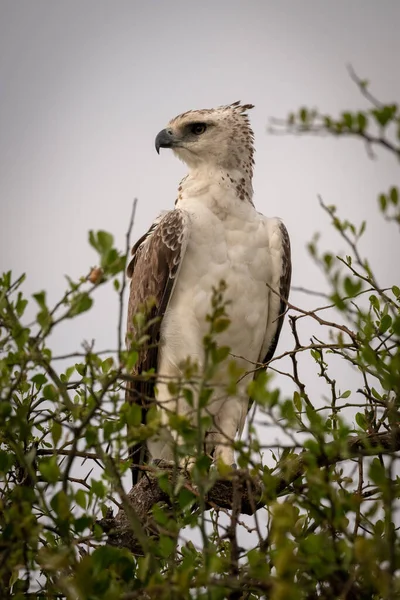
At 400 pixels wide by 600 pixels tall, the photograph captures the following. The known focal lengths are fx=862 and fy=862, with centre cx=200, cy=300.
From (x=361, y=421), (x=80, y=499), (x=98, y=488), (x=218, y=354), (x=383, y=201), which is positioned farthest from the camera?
(x=361, y=421)

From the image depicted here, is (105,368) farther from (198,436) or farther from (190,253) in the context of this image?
(190,253)

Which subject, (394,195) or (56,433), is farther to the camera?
(56,433)

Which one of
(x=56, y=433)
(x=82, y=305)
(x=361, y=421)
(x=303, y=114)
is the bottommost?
(x=56, y=433)

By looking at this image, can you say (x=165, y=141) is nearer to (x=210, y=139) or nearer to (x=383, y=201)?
(x=210, y=139)

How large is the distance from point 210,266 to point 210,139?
3.58ft

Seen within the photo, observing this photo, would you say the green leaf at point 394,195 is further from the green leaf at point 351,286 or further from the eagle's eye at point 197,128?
the eagle's eye at point 197,128

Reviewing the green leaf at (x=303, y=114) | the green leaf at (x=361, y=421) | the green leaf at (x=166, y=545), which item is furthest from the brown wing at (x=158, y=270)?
the green leaf at (x=303, y=114)

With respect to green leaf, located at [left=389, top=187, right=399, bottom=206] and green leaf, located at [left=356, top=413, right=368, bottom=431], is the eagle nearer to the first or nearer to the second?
green leaf, located at [left=356, top=413, right=368, bottom=431]

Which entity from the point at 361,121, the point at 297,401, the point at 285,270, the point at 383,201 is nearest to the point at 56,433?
the point at 383,201

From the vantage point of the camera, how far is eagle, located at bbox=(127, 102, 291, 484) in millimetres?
5711

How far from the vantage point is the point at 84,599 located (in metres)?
2.46

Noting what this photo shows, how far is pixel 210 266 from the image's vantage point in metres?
5.77

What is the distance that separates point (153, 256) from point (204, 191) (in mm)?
662

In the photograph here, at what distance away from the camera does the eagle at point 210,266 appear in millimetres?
5711
